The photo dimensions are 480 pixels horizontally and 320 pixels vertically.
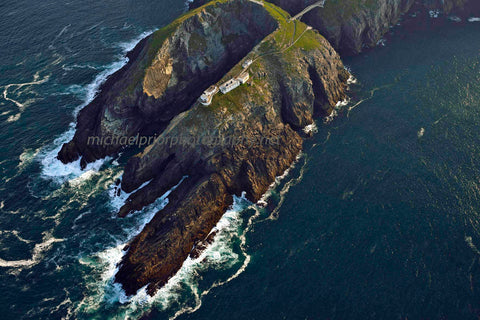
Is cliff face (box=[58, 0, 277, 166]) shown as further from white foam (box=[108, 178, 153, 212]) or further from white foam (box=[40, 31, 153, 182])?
white foam (box=[108, 178, 153, 212])

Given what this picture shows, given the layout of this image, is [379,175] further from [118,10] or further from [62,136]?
[118,10]

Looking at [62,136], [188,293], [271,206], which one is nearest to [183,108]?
[62,136]

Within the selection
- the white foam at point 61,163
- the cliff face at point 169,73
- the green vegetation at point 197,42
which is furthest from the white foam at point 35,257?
the green vegetation at point 197,42

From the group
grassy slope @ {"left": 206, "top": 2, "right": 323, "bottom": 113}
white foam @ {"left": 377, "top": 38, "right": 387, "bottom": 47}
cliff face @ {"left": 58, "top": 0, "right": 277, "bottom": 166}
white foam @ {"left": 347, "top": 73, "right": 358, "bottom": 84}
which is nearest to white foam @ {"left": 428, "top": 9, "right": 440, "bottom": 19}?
white foam @ {"left": 377, "top": 38, "right": 387, "bottom": 47}

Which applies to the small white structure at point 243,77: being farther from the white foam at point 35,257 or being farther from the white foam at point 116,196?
the white foam at point 35,257

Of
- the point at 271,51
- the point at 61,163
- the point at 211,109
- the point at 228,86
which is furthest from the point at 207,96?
the point at 61,163

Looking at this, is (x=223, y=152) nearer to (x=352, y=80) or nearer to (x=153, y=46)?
(x=153, y=46)
